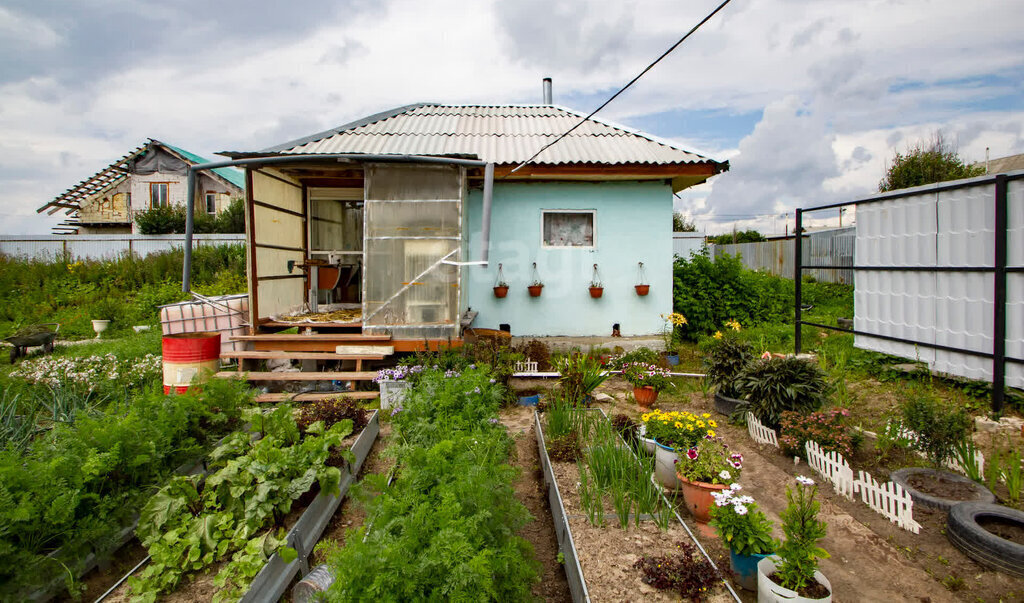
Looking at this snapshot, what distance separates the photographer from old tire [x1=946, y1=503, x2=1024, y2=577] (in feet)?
8.76

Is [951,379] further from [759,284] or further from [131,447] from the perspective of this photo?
[131,447]

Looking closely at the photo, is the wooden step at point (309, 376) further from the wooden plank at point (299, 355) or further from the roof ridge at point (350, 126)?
the roof ridge at point (350, 126)

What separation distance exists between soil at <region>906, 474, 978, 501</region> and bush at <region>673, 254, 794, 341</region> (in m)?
5.68

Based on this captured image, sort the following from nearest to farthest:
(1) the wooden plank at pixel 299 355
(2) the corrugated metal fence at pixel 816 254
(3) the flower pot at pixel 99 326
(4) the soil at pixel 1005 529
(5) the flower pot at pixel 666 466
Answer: (4) the soil at pixel 1005 529 → (5) the flower pot at pixel 666 466 → (1) the wooden plank at pixel 299 355 → (3) the flower pot at pixel 99 326 → (2) the corrugated metal fence at pixel 816 254

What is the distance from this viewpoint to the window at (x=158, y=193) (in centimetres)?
2403

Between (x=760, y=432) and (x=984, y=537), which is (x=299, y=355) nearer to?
(x=760, y=432)

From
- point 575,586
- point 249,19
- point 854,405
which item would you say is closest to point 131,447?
point 575,586

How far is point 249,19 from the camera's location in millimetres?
6375

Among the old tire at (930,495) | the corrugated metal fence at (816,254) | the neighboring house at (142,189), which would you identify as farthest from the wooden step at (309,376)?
the neighboring house at (142,189)

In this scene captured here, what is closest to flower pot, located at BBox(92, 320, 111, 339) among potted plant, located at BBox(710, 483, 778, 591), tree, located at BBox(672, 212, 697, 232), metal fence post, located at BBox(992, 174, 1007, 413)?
potted plant, located at BBox(710, 483, 778, 591)

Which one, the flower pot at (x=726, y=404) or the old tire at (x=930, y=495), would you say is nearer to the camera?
the old tire at (x=930, y=495)

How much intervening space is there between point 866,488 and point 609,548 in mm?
2002

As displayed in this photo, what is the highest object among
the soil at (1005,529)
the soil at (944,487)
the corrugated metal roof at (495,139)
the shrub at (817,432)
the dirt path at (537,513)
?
the corrugated metal roof at (495,139)

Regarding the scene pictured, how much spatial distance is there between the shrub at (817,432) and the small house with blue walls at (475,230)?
398cm
